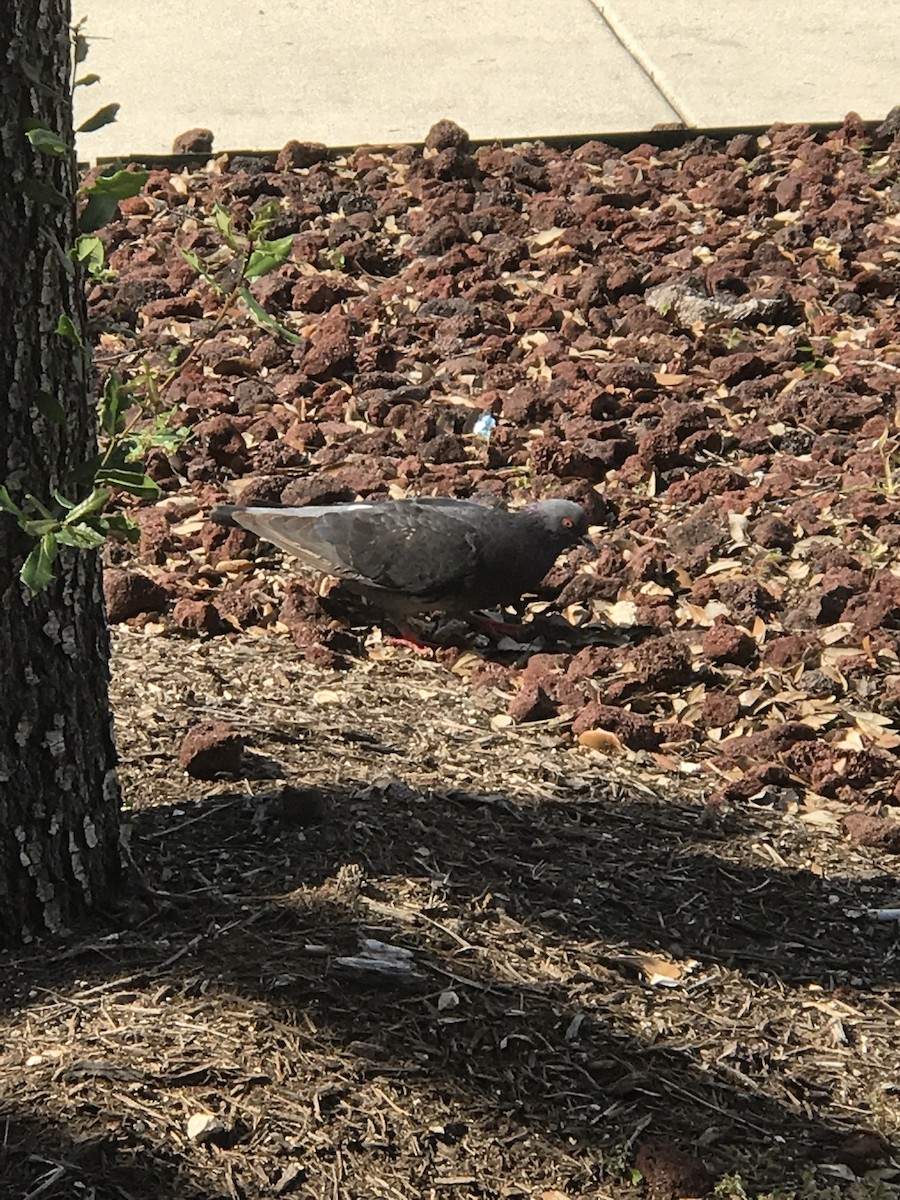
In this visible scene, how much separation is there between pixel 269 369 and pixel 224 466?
757mm

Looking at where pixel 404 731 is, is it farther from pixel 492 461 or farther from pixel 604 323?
pixel 604 323

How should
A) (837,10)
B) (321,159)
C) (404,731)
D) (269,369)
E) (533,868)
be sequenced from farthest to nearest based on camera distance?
1. (837,10)
2. (321,159)
3. (269,369)
4. (404,731)
5. (533,868)

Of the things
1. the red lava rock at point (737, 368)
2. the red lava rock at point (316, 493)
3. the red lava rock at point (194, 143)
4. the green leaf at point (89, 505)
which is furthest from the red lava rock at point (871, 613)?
the red lava rock at point (194, 143)

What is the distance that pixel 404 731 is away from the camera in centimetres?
452

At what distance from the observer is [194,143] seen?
315 inches

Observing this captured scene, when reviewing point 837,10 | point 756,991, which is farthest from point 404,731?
point 837,10

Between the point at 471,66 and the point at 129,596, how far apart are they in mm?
5180

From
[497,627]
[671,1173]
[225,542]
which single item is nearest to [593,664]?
[497,627]

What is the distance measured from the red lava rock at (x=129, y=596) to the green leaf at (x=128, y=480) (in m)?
2.64

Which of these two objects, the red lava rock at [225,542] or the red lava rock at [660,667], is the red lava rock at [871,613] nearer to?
the red lava rock at [660,667]

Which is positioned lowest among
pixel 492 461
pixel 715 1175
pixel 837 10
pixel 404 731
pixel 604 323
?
pixel 715 1175

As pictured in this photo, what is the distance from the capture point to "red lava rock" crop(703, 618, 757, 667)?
16.4 feet

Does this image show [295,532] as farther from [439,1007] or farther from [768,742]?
[439,1007]

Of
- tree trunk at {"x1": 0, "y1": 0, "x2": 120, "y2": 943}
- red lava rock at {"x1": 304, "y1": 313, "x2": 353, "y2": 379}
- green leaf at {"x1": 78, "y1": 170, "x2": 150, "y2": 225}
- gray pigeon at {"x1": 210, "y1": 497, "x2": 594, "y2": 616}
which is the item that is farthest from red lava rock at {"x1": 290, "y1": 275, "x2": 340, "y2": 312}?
green leaf at {"x1": 78, "y1": 170, "x2": 150, "y2": 225}
